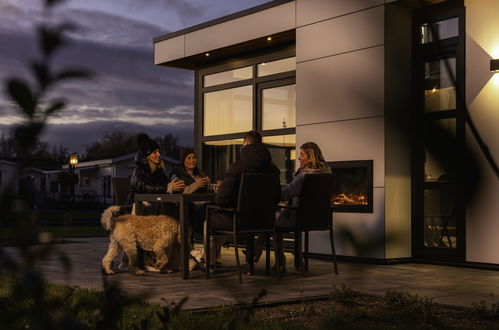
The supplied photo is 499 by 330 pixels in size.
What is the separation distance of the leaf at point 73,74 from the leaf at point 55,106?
2 centimetres

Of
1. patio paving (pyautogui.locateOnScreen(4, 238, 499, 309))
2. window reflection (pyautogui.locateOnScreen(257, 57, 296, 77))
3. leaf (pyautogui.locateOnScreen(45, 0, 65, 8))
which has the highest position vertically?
window reflection (pyautogui.locateOnScreen(257, 57, 296, 77))

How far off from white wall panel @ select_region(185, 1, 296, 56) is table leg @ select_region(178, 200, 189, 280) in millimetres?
3887

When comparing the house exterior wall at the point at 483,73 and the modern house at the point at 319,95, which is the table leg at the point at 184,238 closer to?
the modern house at the point at 319,95

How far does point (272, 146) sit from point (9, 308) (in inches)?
373

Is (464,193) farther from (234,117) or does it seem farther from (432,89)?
(234,117)

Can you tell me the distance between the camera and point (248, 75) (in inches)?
413

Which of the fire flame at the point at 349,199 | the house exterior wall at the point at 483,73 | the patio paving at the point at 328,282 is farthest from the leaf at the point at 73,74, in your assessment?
the fire flame at the point at 349,199

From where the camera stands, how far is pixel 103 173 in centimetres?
4362

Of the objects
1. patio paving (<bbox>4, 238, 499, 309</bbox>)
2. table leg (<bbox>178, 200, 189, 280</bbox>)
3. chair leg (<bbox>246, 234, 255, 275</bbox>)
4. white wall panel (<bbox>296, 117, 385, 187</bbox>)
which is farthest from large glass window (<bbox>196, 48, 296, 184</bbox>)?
table leg (<bbox>178, 200, 189, 280</bbox>)

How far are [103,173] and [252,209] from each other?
3850 cm

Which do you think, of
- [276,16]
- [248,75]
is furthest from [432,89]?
[248,75]

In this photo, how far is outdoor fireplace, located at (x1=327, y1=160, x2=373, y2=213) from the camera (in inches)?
319

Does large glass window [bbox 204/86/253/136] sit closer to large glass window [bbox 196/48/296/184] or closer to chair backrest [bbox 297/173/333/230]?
large glass window [bbox 196/48/296/184]

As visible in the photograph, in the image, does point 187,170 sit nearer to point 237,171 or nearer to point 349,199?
point 237,171
